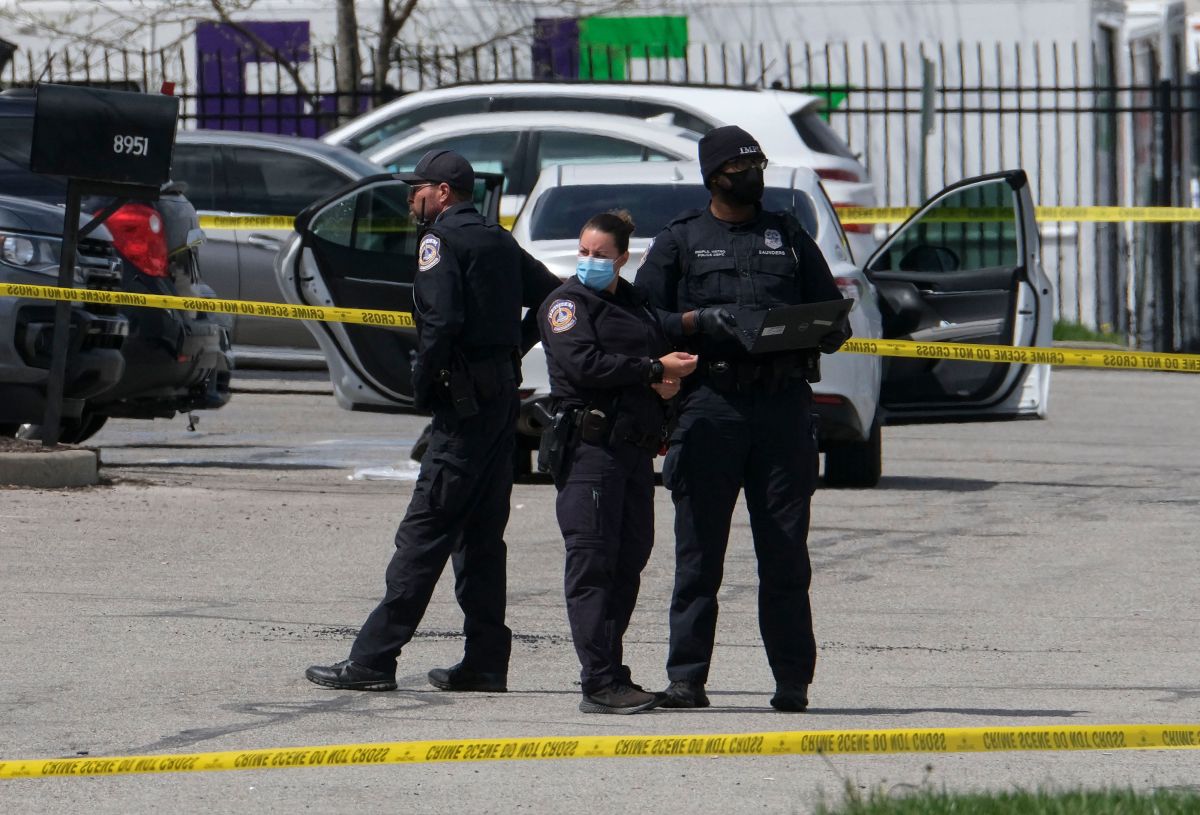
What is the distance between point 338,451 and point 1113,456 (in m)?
4.66

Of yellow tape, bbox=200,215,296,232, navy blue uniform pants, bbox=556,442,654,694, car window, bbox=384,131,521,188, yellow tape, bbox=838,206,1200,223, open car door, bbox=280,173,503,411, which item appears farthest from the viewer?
car window, bbox=384,131,521,188

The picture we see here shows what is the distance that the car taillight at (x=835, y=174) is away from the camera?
50.4ft

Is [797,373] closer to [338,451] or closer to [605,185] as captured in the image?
[605,185]

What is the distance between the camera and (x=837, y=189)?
15414 millimetres

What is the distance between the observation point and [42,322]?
10.6 metres

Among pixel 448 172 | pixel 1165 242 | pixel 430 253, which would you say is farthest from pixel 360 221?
pixel 1165 242

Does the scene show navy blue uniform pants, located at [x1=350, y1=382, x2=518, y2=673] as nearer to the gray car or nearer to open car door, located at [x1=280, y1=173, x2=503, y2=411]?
open car door, located at [x1=280, y1=173, x2=503, y2=411]

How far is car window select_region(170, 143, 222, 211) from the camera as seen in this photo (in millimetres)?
15172

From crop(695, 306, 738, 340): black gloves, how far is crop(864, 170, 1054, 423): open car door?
533 cm

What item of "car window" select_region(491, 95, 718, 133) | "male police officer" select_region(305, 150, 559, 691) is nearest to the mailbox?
"male police officer" select_region(305, 150, 559, 691)

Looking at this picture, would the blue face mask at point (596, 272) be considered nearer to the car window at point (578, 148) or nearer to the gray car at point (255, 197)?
the gray car at point (255, 197)

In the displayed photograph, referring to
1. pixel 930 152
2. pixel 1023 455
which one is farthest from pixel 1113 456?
pixel 930 152

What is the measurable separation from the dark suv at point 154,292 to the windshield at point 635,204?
1.83m

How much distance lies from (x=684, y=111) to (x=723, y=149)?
10260 millimetres
